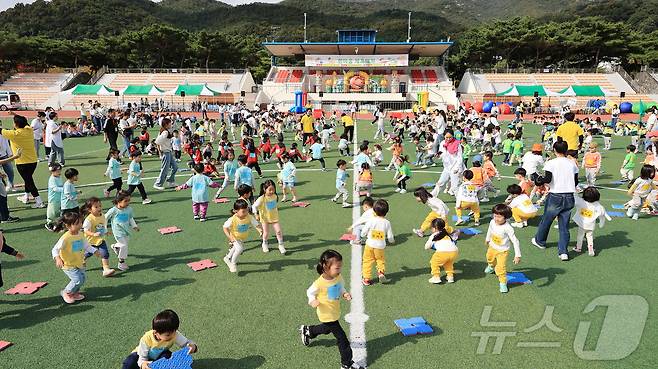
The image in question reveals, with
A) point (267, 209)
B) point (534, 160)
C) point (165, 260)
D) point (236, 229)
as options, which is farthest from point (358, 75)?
point (236, 229)

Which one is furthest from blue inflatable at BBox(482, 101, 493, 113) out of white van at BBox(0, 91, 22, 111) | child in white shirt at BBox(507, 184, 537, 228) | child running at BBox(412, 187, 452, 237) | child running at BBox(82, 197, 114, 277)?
white van at BBox(0, 91, 22, 111)

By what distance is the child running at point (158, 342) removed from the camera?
4.20 metres

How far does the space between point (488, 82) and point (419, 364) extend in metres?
61.5

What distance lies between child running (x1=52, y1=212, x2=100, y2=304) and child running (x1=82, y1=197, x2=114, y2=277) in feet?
2.44

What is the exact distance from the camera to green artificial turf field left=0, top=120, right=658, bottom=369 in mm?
5035

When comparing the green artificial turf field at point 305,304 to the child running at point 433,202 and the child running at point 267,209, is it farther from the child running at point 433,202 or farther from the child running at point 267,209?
the child running at point 433,202

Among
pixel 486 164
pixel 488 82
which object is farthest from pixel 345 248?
pixel 488 82

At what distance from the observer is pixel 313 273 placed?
24.0ft

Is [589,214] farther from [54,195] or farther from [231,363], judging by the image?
[54,195]

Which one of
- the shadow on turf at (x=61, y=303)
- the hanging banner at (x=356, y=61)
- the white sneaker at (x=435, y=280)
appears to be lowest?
the shadow on turf at (x=61, y=303)

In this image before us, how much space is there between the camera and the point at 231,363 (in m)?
4.92

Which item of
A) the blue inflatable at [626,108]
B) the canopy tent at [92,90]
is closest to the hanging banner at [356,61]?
the canopy tent at [92,90]

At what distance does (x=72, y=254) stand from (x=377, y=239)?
430 cm

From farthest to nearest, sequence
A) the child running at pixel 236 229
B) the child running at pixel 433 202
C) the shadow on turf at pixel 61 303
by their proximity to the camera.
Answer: the child running at pixel 433 202
the child running at pixel 236 229
the shadow on turf at pixel 61 303
